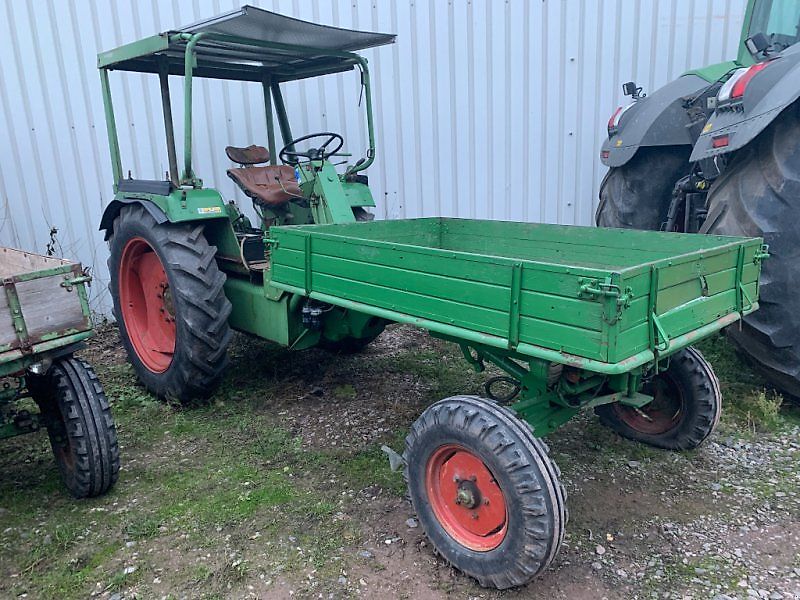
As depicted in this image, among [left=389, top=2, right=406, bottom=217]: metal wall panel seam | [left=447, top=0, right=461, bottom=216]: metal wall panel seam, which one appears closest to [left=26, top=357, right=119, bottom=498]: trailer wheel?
[left=389, top=2, right=406, bottom=217]: metal wall panel seam

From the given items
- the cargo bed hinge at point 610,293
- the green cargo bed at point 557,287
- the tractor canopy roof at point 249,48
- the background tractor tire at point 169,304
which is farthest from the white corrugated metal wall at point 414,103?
the cargo bed hinge at point 610,293

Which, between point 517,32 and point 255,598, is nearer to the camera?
point 255,598

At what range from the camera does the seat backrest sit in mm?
4508

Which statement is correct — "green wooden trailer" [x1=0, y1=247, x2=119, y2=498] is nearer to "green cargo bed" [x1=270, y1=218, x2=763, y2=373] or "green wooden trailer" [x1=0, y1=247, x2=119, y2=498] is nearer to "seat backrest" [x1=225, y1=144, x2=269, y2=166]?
"green cargo bed" [x1=270, y1=218, x2=763, y2=373]

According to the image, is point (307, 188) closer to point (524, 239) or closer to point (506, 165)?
point (524, 239)

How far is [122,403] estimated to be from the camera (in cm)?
412

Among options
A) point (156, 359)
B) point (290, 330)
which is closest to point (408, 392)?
point (290, 330)

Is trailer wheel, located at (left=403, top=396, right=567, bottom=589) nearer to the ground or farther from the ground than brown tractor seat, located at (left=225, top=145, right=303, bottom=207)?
nearer to the ground

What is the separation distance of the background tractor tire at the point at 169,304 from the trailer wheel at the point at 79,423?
2.74 feet

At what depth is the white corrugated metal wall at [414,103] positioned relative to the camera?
17.5 ft

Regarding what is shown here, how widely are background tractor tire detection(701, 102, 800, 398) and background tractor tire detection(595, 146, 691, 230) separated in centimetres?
112

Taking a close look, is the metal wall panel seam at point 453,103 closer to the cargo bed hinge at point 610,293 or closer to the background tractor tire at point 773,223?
the background tractor tire at point 773,223

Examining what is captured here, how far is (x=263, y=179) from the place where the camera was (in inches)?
172

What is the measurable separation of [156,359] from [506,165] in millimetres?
3305
